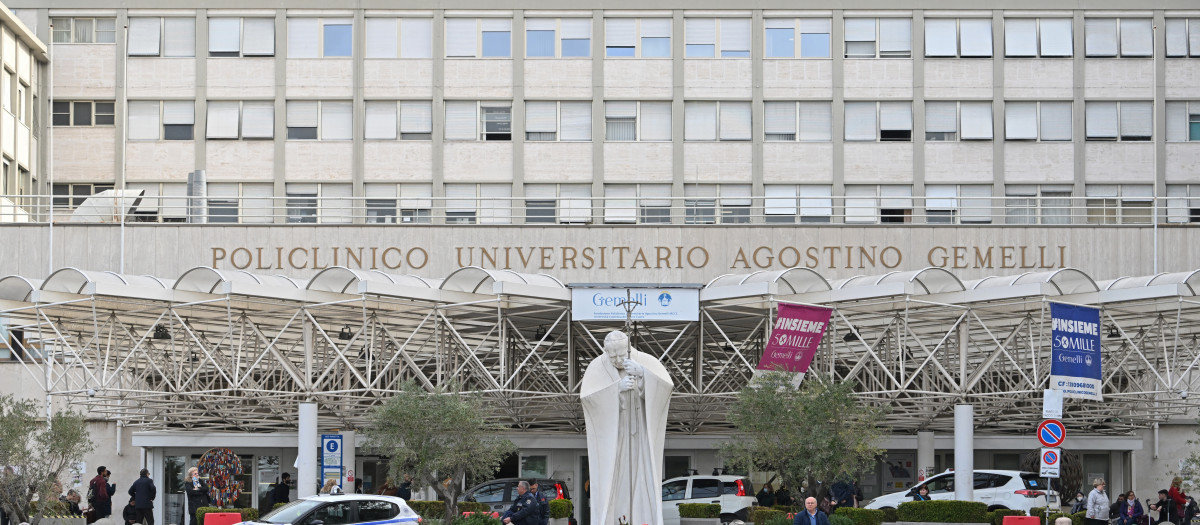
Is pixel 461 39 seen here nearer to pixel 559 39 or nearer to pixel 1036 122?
pixel 559 39

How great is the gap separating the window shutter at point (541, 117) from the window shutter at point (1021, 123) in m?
14.2

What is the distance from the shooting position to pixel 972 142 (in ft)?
156

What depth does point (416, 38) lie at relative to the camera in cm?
4744

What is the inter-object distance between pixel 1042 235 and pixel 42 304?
2674 centimetres

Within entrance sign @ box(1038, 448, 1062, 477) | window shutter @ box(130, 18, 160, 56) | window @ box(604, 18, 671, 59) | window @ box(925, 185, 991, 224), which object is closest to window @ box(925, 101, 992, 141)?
window @ box(925, 185, 991, 224)

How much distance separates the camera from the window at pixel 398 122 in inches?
1855

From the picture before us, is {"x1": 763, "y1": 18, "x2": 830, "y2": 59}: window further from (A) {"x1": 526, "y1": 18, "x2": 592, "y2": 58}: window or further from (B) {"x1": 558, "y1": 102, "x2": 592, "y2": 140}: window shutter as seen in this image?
(B) {"x1": 558, "y1": 102, "x2": 592, "y2": 140}: window shutter

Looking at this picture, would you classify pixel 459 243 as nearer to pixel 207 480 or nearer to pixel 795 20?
pixel 207 480

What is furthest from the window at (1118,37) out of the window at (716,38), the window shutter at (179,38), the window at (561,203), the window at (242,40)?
the window shutter at (179,38)

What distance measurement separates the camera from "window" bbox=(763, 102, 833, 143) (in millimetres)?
47375

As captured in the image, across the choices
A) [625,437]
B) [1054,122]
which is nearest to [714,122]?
[1054,122]

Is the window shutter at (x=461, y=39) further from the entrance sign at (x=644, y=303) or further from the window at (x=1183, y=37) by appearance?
the window at (x=1183, y=37)

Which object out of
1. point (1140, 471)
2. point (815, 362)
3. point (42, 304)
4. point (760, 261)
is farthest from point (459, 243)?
point (1140, 471)

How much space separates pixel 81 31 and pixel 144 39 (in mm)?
2005
